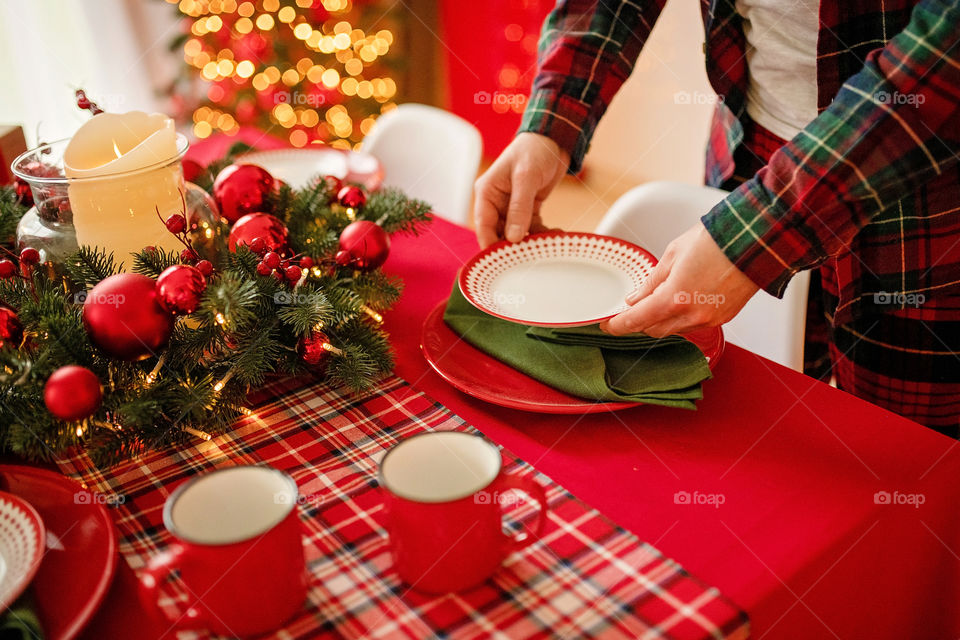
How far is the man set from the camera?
2.36 ft

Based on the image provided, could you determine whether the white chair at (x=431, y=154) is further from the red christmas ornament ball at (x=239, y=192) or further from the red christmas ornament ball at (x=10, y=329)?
the red christmas ornament ball at (x=10, y=329)

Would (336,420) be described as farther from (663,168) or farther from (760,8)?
(663,168)

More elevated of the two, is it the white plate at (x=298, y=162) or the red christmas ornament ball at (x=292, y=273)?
the red christmas ornament ball at (x=292, y=273)

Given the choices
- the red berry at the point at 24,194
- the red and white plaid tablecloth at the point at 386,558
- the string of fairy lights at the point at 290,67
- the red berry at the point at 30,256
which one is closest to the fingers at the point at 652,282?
the red and white plaid tablecloth at the point at 386,558

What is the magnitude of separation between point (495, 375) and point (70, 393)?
434 mm

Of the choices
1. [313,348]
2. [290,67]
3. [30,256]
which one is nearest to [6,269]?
[30,256]

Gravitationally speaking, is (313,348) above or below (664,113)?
above

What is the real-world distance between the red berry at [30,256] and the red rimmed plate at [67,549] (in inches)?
10.4

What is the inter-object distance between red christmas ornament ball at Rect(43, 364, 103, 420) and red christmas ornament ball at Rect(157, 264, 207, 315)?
107 millimetres

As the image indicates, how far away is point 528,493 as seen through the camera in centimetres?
61

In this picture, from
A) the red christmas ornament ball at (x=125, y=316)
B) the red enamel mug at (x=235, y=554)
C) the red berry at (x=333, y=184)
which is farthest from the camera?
the red berry at (x=333, y=184)

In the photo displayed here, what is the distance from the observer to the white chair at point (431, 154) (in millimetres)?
1796

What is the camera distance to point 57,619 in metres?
0.56

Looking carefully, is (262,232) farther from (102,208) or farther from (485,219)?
(485,219)
